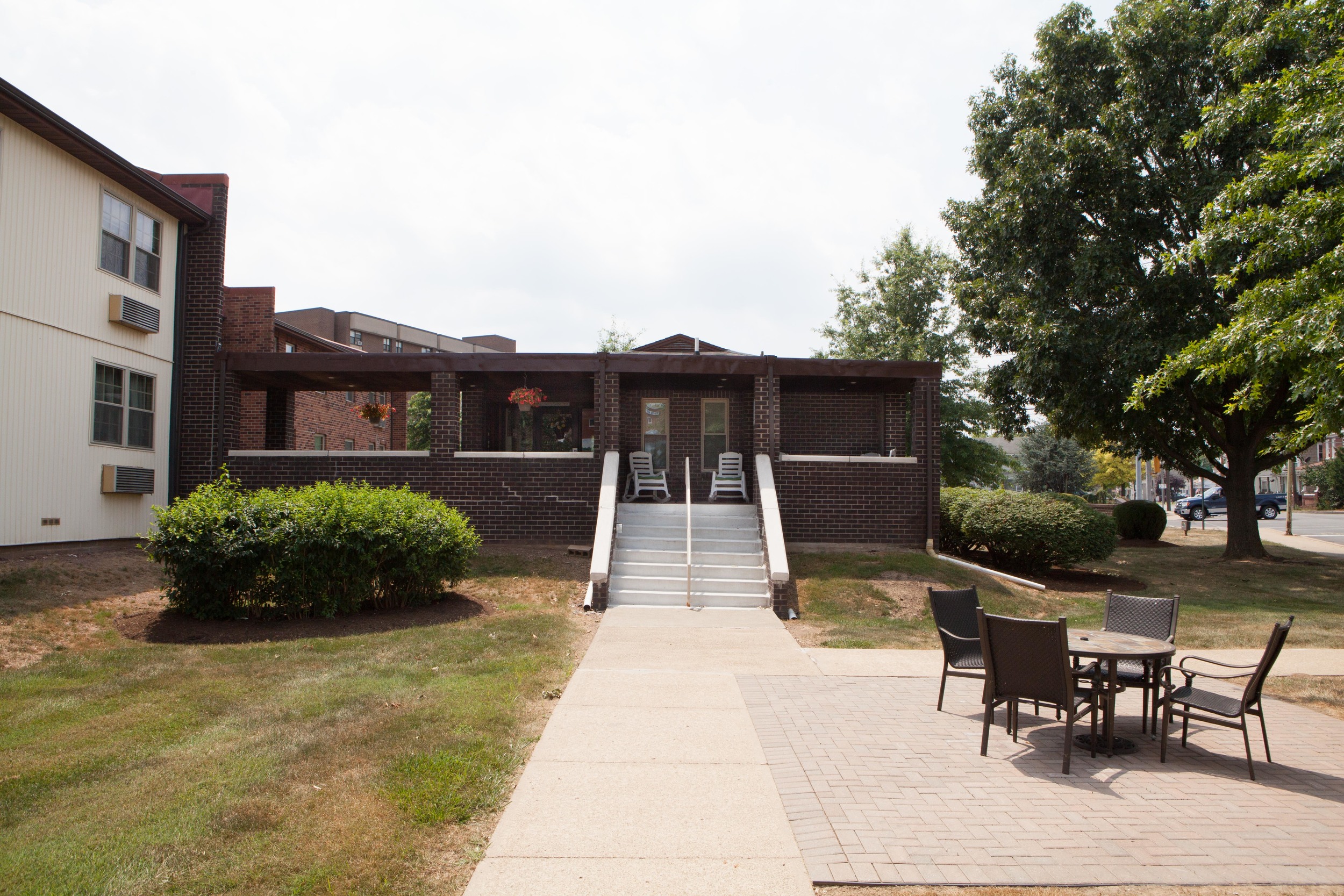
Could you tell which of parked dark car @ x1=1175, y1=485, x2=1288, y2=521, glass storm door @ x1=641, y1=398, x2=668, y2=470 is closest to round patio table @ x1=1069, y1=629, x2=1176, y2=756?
glass storm door @ x1=641, y1=398, x2=668, y2=470

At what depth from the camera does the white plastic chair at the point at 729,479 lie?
1683 centimetres

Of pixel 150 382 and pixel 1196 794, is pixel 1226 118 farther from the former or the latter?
pixel 150 382

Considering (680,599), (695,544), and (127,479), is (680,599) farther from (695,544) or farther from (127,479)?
(127,479)

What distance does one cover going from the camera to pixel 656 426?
60.4 ft

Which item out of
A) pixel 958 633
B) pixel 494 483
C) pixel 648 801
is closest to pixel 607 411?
pixel 494 483

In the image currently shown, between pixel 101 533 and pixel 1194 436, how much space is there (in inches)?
945

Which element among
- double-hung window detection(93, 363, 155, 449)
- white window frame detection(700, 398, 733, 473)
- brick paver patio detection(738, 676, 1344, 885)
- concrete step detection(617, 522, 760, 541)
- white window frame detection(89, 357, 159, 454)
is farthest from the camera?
white window frame detection(700, 398, 733, 473)

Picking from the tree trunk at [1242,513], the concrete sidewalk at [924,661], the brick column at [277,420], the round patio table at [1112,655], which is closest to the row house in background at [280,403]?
the brick column at [277,420]

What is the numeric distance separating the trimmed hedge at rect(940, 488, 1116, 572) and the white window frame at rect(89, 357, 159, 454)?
1477cm

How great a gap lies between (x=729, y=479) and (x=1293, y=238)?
1059 cm

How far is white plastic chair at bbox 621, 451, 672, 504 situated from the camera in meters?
16.8

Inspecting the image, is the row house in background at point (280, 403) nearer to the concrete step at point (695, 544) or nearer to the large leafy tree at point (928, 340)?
the concrete step at point (695, 544)

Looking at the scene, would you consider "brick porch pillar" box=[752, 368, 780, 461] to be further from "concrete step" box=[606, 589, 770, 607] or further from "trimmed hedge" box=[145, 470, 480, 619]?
"trimmed hedge" box=[145, 470, 480, 619]

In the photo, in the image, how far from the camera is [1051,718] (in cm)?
654
